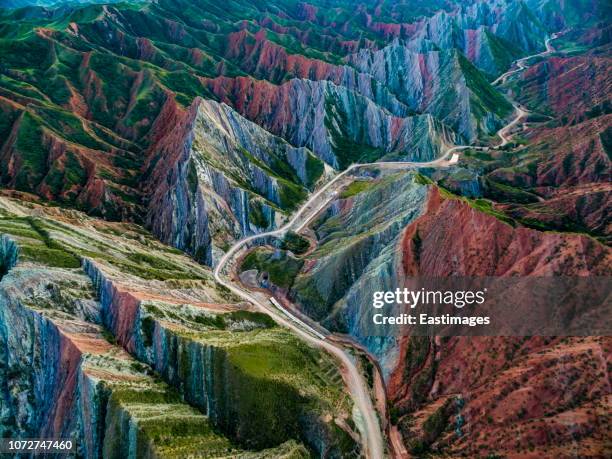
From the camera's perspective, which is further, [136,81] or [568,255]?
[136,81]

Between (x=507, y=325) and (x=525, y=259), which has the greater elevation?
(x=525, y=259)

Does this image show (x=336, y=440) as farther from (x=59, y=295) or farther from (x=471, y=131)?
(x=471, y=131)

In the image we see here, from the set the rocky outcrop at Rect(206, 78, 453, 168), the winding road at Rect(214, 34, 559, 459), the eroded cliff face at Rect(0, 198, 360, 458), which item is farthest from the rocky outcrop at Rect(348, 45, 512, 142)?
the eroded cliff face at Rect(0, 198, 360, 458)

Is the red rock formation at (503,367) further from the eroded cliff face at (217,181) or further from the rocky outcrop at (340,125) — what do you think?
the rocky outcrop at (340,125)

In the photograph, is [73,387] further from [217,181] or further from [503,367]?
[217,181]

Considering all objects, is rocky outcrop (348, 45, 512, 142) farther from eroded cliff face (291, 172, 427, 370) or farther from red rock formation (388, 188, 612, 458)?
red rock formation (388, 188, 612, 458)

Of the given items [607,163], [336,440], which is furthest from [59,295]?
[607,163]
